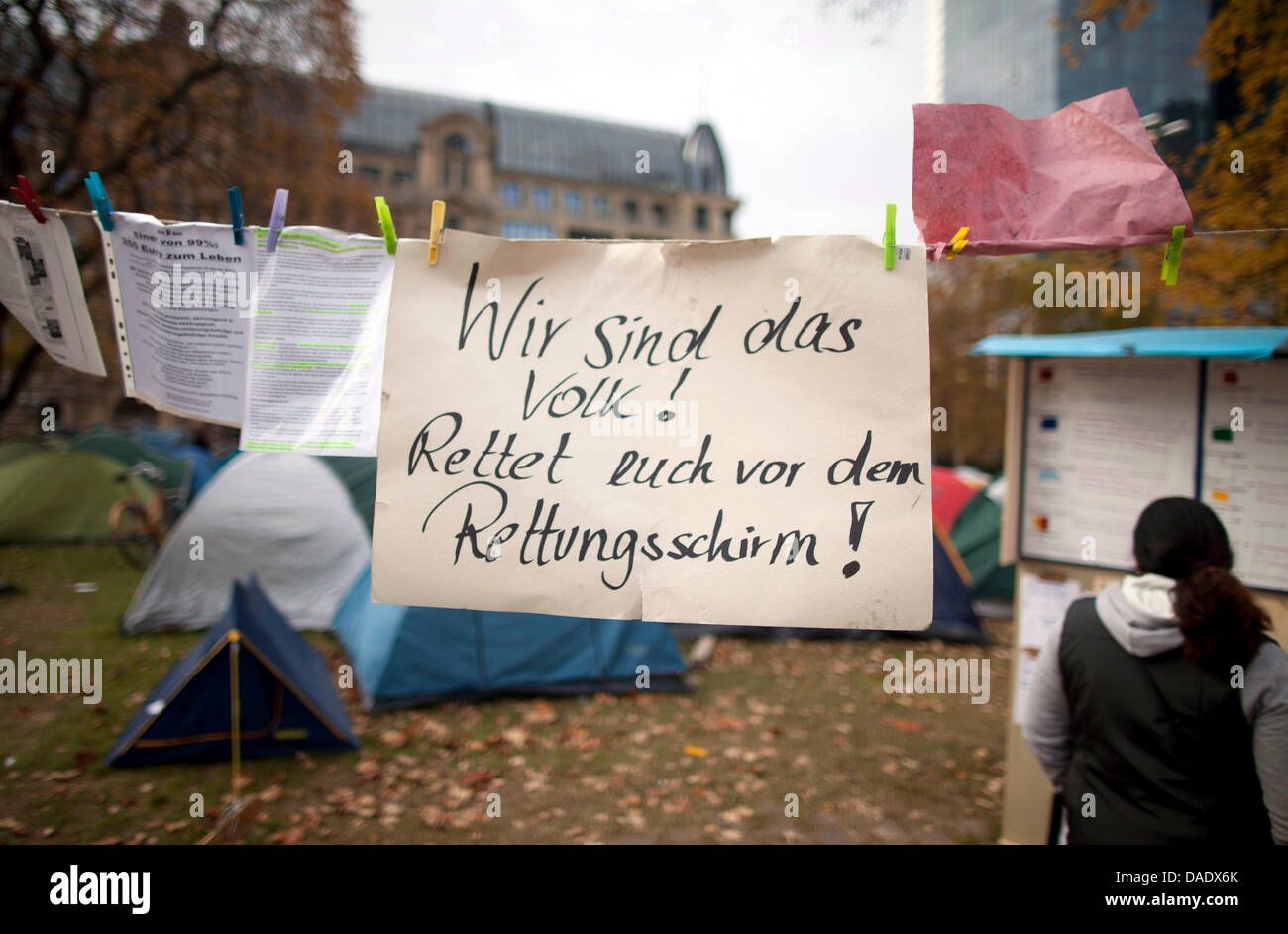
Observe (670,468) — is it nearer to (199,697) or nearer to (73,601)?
(199,697)

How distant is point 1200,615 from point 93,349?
2.68m

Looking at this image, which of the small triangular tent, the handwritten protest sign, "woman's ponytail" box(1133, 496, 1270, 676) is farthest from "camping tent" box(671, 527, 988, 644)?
the handwritten protest sign

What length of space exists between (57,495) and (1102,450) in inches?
547

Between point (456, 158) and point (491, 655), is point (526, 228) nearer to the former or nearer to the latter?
point (456, 158)

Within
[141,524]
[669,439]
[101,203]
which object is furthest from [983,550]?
[141,524]

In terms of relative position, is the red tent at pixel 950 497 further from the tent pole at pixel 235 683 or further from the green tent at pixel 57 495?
the green tent at pixel 57 495

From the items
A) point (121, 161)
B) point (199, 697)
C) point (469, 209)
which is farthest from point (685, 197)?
point (199, 697)

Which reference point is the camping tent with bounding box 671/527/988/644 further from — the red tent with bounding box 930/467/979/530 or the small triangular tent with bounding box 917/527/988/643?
the red tent with bounding box 930/467/979/530

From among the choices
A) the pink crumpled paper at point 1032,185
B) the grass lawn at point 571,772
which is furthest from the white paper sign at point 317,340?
the grass lawn at point 571,772

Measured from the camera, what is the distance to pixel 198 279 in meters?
1.50

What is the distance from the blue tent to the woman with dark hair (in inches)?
166

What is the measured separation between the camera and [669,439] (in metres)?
1.39

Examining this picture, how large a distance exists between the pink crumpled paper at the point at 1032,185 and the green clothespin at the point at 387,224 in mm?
1061

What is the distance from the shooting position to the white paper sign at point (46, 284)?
1.50m
